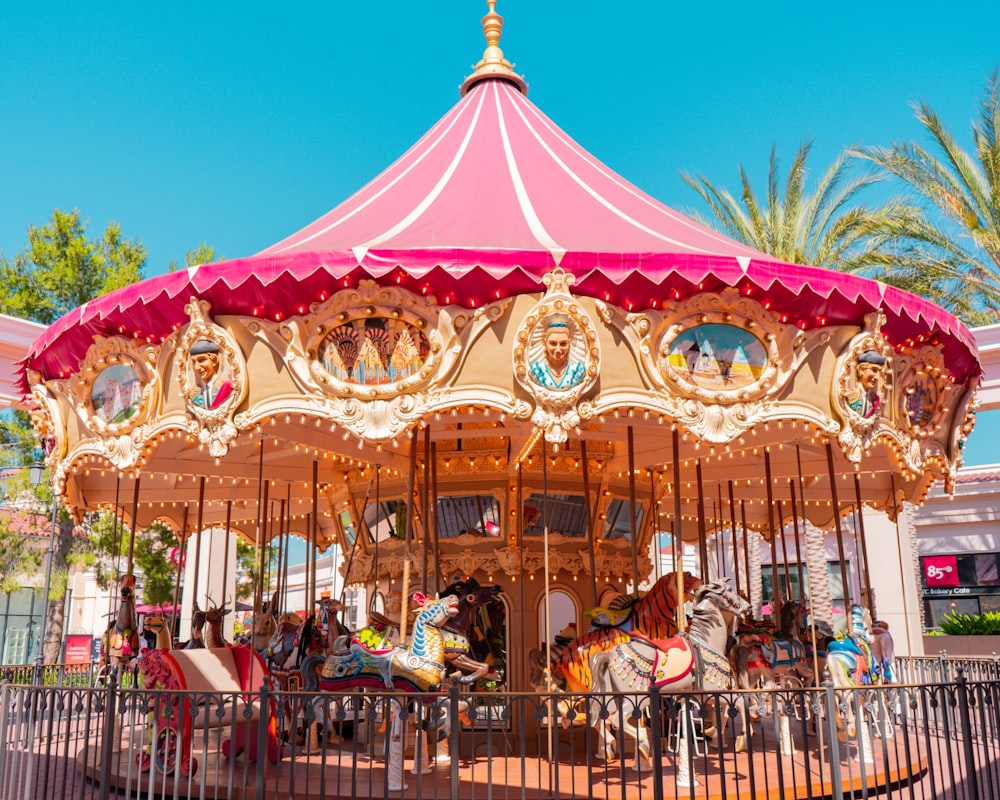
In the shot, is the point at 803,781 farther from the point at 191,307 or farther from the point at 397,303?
the point at 191,307

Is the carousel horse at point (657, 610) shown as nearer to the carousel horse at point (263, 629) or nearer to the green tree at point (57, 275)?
the carousel horse at point (263, 629)

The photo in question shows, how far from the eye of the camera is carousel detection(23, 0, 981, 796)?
7730 millimetres

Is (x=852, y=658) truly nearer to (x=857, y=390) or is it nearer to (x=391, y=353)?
(x=857, y=390)

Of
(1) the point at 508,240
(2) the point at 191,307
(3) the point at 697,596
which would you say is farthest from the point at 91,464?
(3) the point at 697,596

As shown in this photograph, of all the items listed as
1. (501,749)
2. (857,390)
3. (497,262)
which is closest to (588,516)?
(501,749)

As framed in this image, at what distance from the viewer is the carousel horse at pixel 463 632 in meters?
8.19

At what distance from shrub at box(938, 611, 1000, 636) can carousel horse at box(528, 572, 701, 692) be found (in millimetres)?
15414

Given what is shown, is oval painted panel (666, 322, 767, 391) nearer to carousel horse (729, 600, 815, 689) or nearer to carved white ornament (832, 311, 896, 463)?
carved white ornament (832, 311, 896, 463)

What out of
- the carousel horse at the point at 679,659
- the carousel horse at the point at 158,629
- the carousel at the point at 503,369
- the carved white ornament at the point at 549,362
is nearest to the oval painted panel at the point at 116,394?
the carousel at the point at 503,369

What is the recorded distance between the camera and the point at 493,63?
12398 millimetres

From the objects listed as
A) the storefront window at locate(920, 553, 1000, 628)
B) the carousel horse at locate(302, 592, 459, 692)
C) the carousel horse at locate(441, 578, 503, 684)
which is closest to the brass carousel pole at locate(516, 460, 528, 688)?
the carousel horse at locate(441, 578, 503, 684)

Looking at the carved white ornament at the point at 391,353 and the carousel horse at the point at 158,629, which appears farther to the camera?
the carousel horse at the point at 158,629

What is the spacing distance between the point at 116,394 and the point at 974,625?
1982 cm

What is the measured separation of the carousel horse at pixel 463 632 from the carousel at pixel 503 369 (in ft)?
0.23
